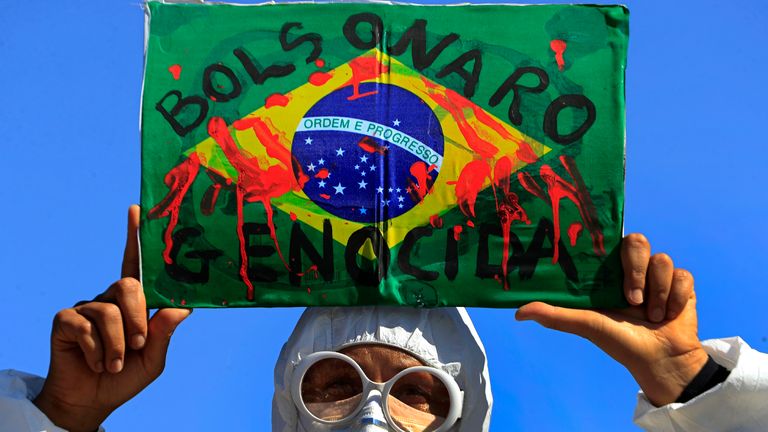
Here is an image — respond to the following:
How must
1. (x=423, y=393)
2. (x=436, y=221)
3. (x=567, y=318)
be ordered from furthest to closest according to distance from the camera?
(x=423, y=393) → (x=436, y=221) → (x=567, y=318)

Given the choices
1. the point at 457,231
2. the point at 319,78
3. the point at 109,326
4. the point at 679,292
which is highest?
the point at 319,78

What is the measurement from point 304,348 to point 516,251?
897mm

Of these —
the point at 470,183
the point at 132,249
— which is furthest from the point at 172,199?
the point at 470,183

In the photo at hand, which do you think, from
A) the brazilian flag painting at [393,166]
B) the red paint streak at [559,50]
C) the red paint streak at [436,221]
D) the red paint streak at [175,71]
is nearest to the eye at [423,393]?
the brazilian flag painting at [393,166]

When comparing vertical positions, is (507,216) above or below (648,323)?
above

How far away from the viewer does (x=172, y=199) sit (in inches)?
188

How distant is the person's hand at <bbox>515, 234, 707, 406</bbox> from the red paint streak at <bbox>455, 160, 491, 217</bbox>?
1.39ft

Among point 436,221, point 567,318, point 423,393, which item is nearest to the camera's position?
point 567,318

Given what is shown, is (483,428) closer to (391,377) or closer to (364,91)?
(391,377)

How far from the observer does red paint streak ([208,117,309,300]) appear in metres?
4.77

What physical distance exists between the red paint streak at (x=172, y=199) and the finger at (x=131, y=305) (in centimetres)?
16

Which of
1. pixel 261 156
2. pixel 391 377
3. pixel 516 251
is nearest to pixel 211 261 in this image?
pixel 261 156

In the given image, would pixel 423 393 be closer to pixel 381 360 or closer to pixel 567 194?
pixel 381 360

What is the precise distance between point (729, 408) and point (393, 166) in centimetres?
152
